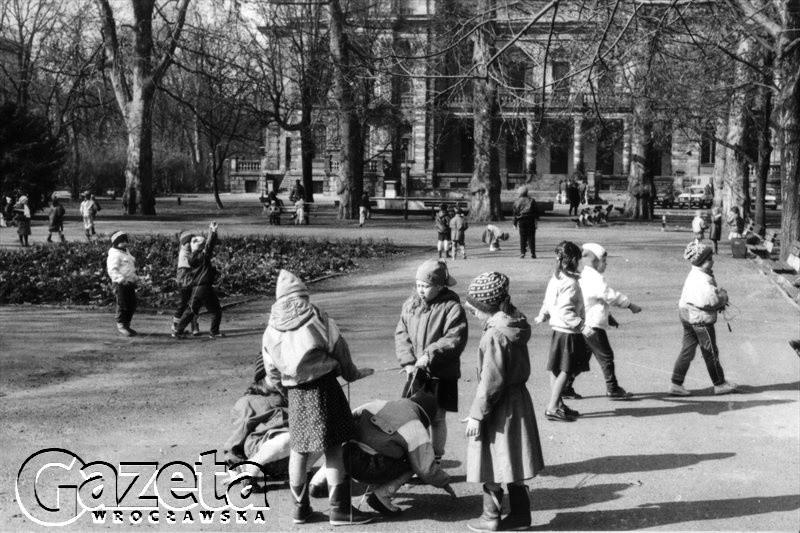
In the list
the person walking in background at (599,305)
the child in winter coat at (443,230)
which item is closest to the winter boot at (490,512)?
the person walking in background at (599,305)

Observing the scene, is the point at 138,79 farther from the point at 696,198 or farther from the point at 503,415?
the point at 503,415

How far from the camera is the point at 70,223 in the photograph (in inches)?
1531

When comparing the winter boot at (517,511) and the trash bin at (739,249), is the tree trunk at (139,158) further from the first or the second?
the winter boot at (517,511)

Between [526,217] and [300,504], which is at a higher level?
[526,217]

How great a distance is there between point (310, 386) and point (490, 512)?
1.39 meters

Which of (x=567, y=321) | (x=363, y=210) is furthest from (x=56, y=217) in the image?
(x=567, y=321)

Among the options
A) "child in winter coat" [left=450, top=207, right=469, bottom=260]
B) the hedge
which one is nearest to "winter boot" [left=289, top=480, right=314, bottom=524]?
the hedge

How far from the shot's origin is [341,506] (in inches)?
244

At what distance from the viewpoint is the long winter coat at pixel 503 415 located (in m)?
6.05

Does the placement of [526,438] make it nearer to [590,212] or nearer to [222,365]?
[222,365]

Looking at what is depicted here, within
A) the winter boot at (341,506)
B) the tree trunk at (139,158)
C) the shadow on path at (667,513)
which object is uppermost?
the tree trunk at (139,158)

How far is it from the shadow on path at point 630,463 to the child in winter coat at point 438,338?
96 cm

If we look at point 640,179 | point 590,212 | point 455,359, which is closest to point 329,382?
point 455,359

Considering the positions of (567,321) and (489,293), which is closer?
(489,293)
